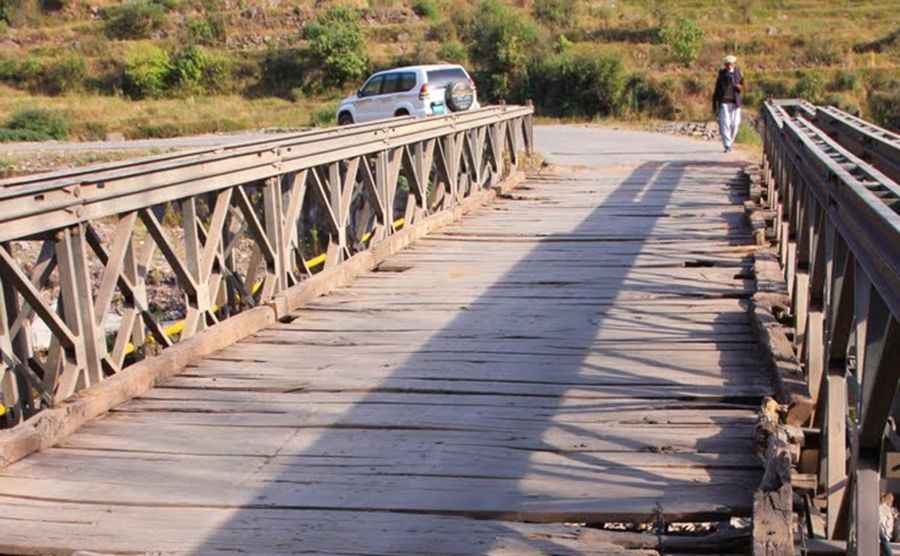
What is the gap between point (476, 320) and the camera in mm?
6918

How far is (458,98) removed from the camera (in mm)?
18609

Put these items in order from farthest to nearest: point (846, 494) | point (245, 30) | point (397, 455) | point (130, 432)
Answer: point (245, 30) < point (130, 432) < point (397, 455) < point (846, 494)

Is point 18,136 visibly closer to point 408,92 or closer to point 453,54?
point 408,92

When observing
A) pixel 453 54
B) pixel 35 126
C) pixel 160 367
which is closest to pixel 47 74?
pixel 35 126

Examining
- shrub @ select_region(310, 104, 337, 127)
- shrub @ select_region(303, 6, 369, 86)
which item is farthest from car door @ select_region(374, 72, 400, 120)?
shrub @ select_region(303, 6, 369, 86)

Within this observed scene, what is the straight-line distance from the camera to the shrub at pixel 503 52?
4369cm

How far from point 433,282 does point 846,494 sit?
4.86 metres

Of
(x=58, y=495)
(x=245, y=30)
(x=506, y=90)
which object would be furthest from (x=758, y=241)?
(x=245, y=30)

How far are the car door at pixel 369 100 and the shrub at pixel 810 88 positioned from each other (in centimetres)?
2328

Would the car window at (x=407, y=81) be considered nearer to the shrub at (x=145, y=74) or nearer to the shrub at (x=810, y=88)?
the shrub at (x=810, y=88)

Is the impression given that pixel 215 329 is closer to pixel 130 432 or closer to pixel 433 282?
pixel 130 432

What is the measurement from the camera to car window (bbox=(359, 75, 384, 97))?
25.0 m

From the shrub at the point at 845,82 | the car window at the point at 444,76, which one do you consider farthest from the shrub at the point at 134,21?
the car window at the point at 444,76

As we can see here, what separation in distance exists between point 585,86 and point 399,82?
15.6 metres
